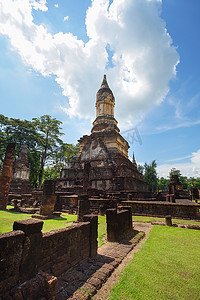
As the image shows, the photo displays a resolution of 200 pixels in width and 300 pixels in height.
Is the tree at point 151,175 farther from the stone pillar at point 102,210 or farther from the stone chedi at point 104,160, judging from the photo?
the stone pillar at point 102,210

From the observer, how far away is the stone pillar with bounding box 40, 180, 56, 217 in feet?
30.8

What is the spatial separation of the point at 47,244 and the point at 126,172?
17.8 metres

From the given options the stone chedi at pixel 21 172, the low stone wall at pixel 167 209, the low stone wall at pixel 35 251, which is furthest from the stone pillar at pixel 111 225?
the stone chedi at pixel 21 172

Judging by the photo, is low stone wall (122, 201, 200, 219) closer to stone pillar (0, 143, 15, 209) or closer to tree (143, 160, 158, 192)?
stone pillar (0, 143, 15, 209)

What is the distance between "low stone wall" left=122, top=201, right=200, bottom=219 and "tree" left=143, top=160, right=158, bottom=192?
39.4 m

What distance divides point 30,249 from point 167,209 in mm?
9431

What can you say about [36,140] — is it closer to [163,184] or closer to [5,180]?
[5,180]

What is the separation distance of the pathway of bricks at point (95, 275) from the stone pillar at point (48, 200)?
581 centimetres

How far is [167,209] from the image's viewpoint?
987 centimetres

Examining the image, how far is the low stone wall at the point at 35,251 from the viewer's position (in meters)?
2.14

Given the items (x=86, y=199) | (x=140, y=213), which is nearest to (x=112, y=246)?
(x=86, y=199)

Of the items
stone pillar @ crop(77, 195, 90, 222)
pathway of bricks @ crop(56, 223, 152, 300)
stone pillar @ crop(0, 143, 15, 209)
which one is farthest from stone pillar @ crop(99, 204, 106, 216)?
stone pillar @ crop(0, 143, 15, 209)

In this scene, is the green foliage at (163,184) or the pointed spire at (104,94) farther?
the green foliage at (163,184)

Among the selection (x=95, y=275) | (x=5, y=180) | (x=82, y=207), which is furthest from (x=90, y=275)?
(x=5, y=180)
